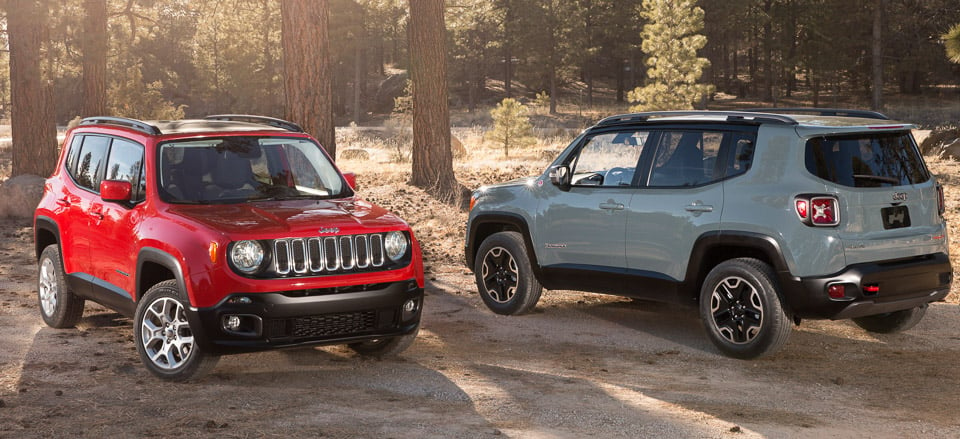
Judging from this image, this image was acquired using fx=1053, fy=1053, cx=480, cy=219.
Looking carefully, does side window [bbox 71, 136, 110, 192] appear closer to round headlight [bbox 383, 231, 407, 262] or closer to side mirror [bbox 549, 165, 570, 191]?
round headlight [bbox 383, 231, 407, 262]

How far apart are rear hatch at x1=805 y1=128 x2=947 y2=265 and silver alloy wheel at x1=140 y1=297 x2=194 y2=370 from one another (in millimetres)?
4493

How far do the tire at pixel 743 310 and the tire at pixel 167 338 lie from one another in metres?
3.68

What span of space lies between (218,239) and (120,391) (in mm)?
1195

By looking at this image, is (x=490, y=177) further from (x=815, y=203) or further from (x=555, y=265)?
(x=815, y=203)

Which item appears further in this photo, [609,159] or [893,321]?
[609,159]

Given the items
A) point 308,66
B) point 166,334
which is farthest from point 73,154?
point 308,66

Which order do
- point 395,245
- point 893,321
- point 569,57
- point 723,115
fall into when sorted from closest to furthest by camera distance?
point 395,245 → point 723,115 → point 893,321 → point 569,57

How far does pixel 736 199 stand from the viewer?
7828 mm

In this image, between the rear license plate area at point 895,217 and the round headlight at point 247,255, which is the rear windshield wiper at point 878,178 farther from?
the round headlight at point 247,255

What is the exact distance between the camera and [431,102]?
714 inches

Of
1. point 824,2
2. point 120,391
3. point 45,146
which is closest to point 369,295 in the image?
point 120,391

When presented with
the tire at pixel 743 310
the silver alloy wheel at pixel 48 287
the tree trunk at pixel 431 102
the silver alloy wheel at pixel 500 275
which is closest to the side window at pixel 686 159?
the tire at pixel 743 310

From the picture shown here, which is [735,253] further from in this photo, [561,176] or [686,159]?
[561,176]

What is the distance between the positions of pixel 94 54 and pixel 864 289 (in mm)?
19614
